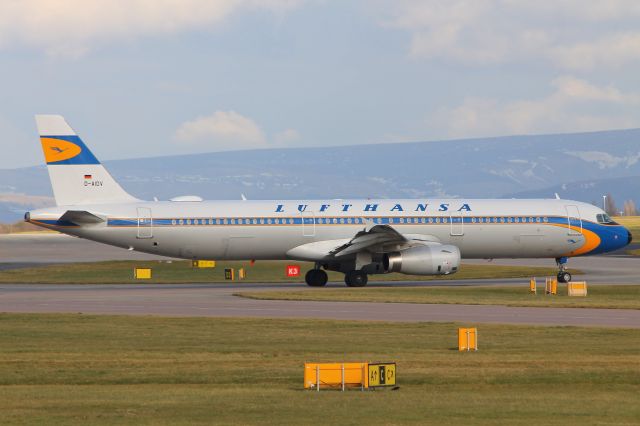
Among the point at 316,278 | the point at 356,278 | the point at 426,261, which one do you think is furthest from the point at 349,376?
the point at 316,278

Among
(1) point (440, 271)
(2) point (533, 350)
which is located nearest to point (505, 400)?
(2) point (533, 350)

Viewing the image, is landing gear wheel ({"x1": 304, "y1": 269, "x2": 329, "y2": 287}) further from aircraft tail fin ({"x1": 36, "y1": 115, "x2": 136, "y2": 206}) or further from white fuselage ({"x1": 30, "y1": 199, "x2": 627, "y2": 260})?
aircraft tail fin ({"x1": 36, "y1": 115, "x2": 136, "y2": 206})

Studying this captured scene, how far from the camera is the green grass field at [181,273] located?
6362 cm

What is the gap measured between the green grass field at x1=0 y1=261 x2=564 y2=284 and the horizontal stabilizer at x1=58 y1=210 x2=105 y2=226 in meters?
9.46

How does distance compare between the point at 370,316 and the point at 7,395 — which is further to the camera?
the point at 370,316

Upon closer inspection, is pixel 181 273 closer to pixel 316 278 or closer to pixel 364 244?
pixel 316 278

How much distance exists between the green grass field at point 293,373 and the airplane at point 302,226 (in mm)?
16513

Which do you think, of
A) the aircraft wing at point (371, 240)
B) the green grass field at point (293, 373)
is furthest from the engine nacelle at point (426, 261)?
the green grass field at point (293, 373)

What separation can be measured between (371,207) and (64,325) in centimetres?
2271

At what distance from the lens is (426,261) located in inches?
2047

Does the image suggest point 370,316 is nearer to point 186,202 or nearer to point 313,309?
point 313,309

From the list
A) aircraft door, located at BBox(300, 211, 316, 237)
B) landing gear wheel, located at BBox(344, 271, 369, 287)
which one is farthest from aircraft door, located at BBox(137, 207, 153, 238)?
landing gear wheel, located at BBox(344, 271, 369, 287)

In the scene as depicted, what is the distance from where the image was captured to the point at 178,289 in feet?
181

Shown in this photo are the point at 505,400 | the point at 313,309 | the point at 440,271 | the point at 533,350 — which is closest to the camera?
the point at 505,400
